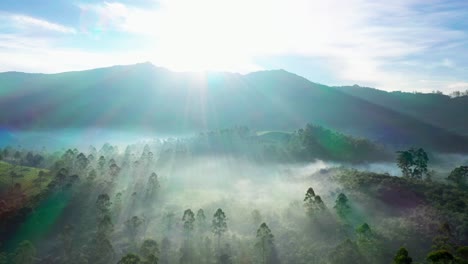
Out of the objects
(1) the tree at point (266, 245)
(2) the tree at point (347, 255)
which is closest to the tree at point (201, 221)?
(1) the tree at point (266, 245)

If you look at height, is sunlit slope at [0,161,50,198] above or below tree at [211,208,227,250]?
below

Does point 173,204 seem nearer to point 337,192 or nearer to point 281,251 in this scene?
point 281,251

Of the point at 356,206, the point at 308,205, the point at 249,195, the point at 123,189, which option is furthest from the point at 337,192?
the point at 123,189

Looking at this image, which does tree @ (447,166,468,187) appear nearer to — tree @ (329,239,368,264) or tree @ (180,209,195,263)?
tree @ (329,239,368,264)

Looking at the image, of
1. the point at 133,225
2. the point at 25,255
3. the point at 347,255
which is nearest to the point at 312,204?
the point at 347,255

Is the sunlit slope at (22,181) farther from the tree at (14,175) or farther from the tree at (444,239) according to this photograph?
the tree at (444,239)

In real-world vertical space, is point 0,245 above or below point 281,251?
below

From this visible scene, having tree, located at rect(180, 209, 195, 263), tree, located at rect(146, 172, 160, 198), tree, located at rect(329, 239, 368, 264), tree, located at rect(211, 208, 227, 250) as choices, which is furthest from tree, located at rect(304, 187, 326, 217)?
tree, located at rect(146, 172, 160, 198)

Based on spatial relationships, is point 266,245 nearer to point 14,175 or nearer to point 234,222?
point 234,222
